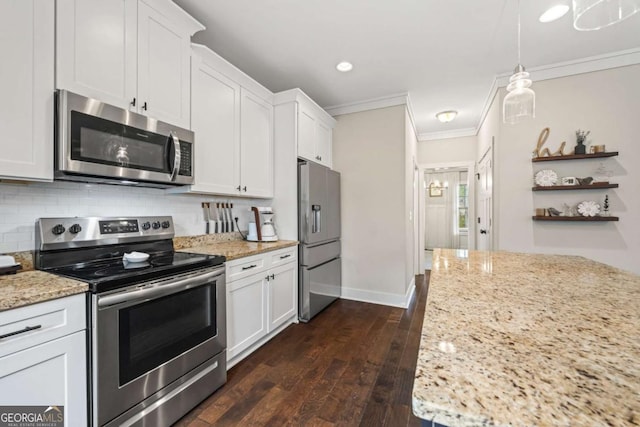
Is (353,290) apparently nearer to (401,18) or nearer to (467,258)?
(467,258)

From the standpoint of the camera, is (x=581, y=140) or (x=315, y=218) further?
(x=315, y=218)

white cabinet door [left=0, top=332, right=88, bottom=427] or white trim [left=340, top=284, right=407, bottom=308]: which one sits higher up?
white cabinet door [left=0, top=332, right=88, bottom=427]

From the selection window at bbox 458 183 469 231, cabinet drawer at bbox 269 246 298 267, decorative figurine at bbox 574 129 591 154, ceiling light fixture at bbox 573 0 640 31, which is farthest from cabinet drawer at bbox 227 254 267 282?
window at bbox 458 183 469 231

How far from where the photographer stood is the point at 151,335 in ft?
4.72

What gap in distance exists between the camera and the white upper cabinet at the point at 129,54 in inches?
56.1

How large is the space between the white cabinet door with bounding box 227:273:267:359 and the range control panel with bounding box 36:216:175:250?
0.69m

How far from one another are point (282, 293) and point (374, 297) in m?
1.47

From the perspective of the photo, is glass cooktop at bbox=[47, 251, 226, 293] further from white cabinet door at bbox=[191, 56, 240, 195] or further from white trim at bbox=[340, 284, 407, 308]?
white trim at bbox=[340, 284, 407, 308]

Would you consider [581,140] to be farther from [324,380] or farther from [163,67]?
[163,67]

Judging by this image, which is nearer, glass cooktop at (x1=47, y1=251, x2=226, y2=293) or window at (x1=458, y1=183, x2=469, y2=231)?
glass cooktop at (x1=47, y1=251, x2=226, y2=293)

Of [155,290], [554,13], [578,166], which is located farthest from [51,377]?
[578,166]

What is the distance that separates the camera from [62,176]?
1.45 m

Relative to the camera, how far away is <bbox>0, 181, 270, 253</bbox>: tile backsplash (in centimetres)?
147

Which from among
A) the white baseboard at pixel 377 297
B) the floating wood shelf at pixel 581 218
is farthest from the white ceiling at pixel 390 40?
the white baseboard at pixel 377 297
